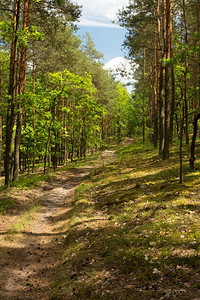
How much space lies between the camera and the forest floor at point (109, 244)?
5.89 metres

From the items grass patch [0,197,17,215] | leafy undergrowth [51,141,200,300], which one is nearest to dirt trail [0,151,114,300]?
leafy undergrowth [51,141,200,300]

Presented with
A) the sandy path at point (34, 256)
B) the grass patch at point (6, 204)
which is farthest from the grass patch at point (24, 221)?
the grass patch at point (6, 204)

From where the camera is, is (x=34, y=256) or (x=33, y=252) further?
(x=33, y=252)

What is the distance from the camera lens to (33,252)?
9055 mm

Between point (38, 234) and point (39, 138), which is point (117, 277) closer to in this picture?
point (38, 234)

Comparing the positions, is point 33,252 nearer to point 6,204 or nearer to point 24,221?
point 24,221

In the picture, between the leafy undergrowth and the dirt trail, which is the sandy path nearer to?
the dirt trail

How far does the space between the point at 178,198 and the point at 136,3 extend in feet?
69.6

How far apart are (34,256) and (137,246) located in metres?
3.84

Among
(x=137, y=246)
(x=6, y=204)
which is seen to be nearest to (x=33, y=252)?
(x=137, y=246)

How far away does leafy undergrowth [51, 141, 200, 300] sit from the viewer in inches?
223

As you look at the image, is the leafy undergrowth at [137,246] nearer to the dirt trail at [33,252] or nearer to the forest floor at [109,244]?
the forest floor at [109,244]

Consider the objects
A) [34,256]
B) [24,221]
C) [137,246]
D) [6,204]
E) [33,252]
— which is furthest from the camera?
[6,204]

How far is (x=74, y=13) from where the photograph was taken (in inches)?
668
